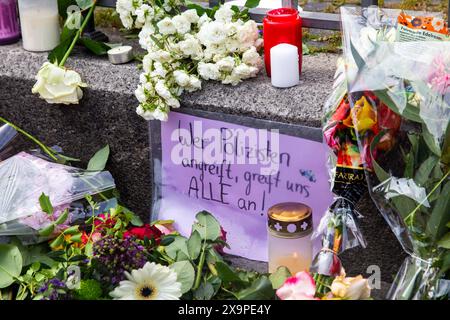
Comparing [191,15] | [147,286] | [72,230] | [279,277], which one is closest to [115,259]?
[147,286]

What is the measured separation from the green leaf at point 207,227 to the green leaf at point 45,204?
0.31 m

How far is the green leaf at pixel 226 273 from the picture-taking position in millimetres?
1484

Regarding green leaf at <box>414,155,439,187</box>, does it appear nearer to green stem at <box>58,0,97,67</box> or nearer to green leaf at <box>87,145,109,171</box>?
green leaf at <box>87,145,109,171</box>

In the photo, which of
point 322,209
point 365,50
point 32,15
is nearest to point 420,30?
point 365,50

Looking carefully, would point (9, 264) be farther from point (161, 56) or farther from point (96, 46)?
point (96, 46)

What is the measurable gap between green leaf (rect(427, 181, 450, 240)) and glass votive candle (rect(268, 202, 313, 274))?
0.28 metres

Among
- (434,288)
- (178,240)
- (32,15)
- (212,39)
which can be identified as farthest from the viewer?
(32,15)

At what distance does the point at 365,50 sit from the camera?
4.96 feet

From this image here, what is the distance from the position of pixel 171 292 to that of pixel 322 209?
0.46 m

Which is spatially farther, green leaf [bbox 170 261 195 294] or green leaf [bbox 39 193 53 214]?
green leaf [bbox 39 193 53 214]

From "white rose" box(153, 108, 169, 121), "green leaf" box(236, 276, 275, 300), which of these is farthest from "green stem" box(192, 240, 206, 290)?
"white rose" box(153, 108, 169, 121)

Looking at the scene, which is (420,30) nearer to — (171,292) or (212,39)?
(212,39)

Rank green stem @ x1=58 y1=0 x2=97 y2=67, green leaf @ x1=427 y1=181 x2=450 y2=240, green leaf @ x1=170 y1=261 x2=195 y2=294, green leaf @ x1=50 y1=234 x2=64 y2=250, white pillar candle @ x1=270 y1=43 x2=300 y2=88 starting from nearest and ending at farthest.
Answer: green leaf @ x1=427 y1=181 x2=450 y2=240 < green leaf @ x1=170 y1=261 x2=195 y2=294 < green leaf @ x1=50 y1=234 x2=64 y2=250 < white pillar candle @ x1=270 y1=43 x2=300 y2=88 < green stem @ x1=58 y1=0 x2=97 y2=67

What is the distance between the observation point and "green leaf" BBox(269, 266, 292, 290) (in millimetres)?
1511
